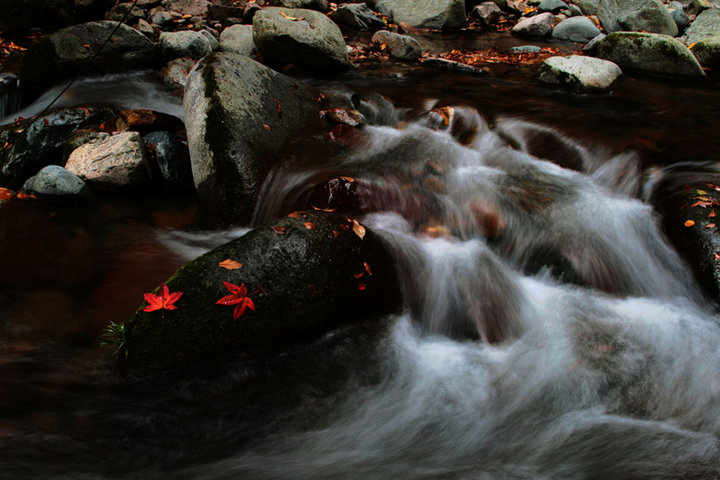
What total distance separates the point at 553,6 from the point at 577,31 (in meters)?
3.16

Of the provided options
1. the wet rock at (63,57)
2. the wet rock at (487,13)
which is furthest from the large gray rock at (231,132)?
the wet rock at (487,13)

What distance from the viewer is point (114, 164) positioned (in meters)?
5.08

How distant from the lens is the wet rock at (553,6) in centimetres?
1534

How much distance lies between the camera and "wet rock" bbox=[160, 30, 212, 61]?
8.91 metres

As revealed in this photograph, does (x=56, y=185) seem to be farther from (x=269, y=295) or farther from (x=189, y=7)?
(x=189, y=7)

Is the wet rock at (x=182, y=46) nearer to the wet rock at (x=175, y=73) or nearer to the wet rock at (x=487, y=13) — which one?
the wet rock at (x=175, y=73)

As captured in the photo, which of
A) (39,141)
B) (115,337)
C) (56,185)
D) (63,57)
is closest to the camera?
(115,337)

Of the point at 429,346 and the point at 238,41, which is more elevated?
Answer: the point at 238,41

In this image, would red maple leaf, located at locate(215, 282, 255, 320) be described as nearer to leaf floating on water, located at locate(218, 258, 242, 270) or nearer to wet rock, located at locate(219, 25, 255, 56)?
leaf floating on water, located at locate(218, 258, 242, 270)

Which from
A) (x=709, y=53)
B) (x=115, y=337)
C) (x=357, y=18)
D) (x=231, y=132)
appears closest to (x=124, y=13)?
(x=357, y=18)

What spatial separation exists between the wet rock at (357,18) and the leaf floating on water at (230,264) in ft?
38.7

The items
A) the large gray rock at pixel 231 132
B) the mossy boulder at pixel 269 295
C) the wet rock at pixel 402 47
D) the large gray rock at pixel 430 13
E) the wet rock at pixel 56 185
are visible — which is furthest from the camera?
the large gray rock at pixel 430 13

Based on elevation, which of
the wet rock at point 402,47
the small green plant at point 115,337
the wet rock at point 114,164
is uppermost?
the wet rock at point 402,47

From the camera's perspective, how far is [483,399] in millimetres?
3033
